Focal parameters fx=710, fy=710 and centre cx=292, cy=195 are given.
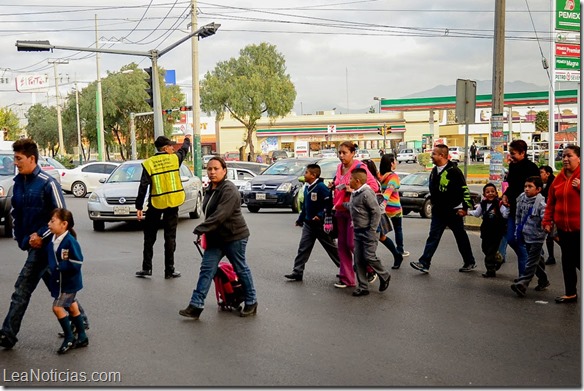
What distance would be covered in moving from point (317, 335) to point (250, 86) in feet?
178

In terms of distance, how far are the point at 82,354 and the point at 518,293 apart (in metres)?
5.21

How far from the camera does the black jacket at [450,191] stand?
9.99 metres

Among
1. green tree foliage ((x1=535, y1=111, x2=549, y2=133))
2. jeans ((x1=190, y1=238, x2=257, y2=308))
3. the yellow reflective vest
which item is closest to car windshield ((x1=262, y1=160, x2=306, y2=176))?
the yellow reflective vest

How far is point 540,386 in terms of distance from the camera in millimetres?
5328

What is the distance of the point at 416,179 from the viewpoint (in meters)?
21.1

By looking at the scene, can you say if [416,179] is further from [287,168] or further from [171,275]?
[171,275]

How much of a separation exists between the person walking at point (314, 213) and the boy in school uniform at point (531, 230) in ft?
7.74

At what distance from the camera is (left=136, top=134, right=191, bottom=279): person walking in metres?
9.98

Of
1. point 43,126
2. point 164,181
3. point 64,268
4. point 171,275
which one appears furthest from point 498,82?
point 43,126

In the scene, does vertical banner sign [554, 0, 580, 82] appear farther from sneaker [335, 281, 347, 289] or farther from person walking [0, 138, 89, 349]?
person walking [0, 138, 89, 349]

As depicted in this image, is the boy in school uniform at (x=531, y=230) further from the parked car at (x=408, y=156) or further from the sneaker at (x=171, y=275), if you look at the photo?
the parked car at (x=408, y=156)

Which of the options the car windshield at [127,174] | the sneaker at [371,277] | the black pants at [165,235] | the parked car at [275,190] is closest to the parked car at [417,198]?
the parked car at [275,190]

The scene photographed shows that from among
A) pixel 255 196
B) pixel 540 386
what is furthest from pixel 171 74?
pixel 540 386

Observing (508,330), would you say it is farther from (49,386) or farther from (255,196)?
(255,196)
